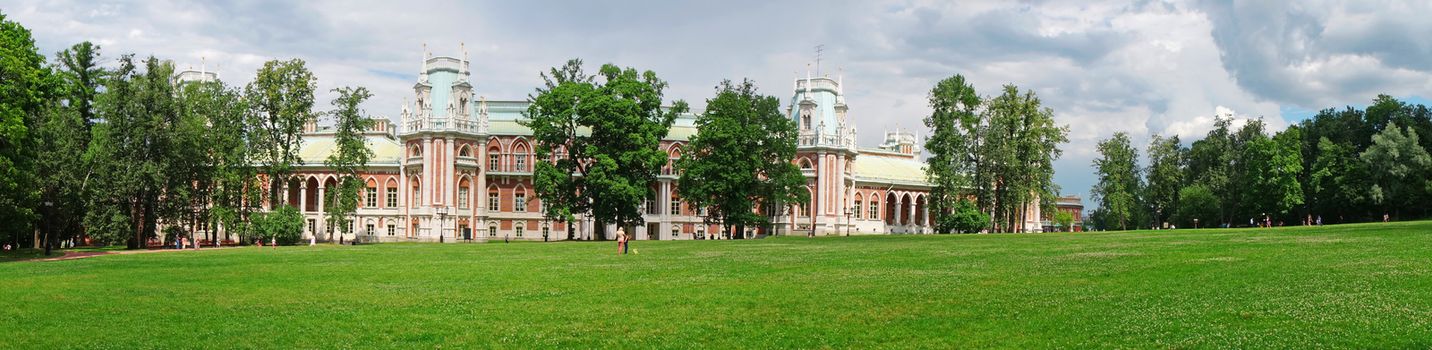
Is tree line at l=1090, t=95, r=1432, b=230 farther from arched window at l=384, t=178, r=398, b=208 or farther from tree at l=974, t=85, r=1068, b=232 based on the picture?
arched window at l=384, t=178, r=398, b=208

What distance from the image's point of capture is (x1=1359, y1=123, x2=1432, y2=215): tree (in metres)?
74.2

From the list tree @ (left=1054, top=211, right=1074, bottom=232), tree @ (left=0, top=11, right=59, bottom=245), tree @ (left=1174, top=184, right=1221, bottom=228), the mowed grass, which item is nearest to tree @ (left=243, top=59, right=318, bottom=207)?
tree @ (left=0, top=11, right=59, bottom=245)

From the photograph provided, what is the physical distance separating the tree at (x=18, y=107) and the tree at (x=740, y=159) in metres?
32.9

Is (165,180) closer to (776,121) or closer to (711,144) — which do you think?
(711,144)

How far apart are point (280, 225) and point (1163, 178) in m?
67.0

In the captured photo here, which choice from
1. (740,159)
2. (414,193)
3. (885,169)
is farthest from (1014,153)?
(414,193)

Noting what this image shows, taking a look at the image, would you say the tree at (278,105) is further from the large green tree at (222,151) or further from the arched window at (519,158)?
the arched window at (519,158)

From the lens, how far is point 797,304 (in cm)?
1941

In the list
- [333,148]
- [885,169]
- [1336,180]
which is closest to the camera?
[1336,180]

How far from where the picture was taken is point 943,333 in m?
16.0

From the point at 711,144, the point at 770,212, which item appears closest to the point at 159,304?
the point at 711,144

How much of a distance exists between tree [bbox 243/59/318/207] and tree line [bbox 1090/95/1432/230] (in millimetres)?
57689

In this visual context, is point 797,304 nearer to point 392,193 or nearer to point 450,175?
point 450,175

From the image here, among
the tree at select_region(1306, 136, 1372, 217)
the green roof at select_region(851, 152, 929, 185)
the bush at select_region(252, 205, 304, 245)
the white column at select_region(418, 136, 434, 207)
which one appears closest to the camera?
the bush at select_region(252, 205, 304, 245)
